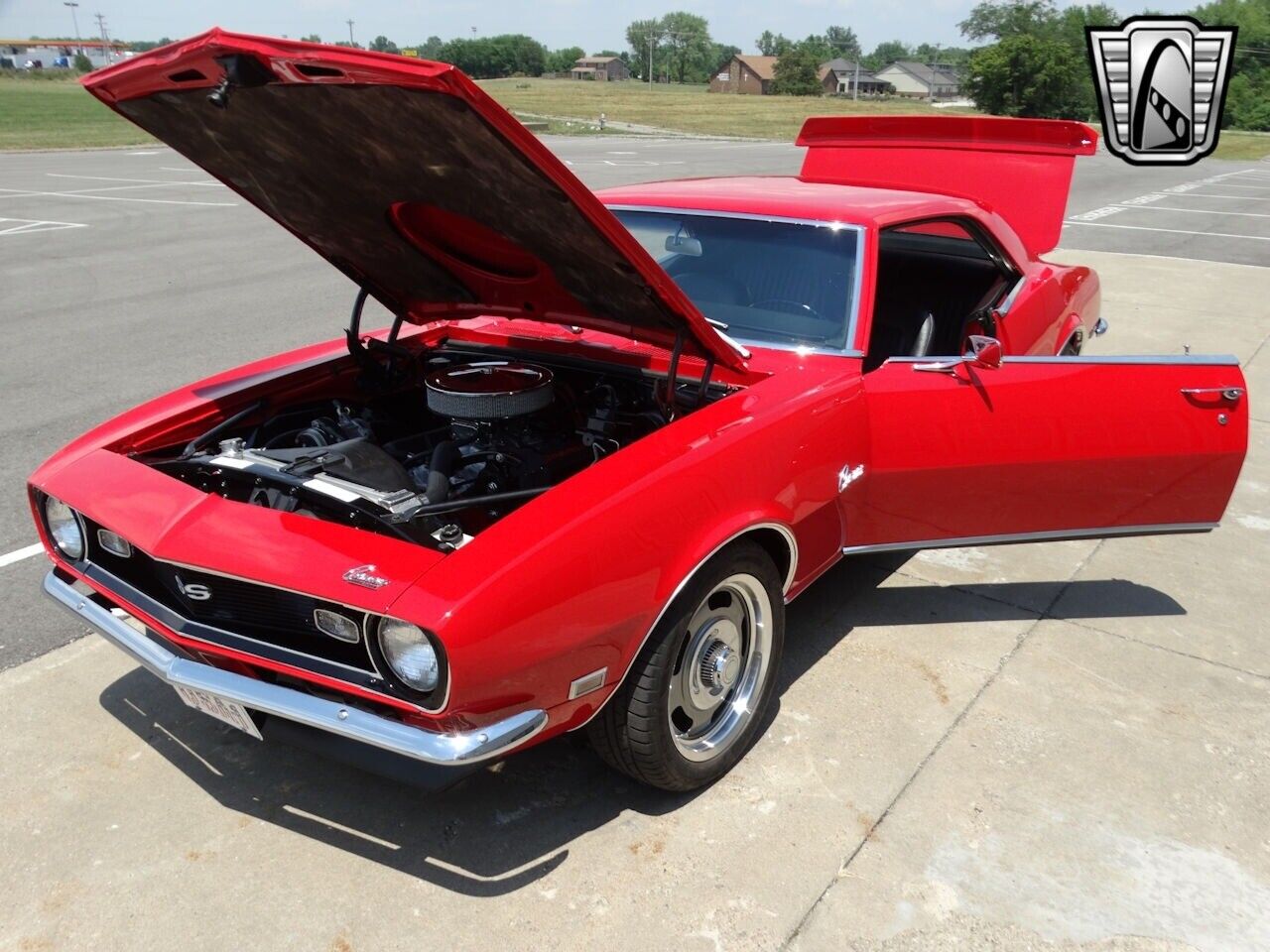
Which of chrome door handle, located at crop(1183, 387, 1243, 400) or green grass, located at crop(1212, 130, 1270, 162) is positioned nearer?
chrome door handle, located at crop(1183, 387, 1243, 400)

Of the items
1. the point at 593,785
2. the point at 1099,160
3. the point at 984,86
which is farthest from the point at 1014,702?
the point at 984,86

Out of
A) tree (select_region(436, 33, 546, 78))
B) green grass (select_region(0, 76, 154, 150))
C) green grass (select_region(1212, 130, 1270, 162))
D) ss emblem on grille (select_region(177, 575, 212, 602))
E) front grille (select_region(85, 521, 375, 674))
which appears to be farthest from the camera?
tree (select_region(436, 33, 546, 78))

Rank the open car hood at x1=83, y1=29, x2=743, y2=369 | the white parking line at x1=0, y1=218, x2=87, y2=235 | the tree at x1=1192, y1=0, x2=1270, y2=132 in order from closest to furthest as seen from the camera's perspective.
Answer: the open car hood at x1=83, y1=29, x2=743, y2=369 → the white parking line at x1=0, y1=218, x2=87, y2=235 → the tree at x1=1192, y1=0, x2=1270, y2=132

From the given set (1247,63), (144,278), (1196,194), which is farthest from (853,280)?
(1247,63)

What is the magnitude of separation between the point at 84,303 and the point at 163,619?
7.08 meters

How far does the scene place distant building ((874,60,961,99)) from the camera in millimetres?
119625

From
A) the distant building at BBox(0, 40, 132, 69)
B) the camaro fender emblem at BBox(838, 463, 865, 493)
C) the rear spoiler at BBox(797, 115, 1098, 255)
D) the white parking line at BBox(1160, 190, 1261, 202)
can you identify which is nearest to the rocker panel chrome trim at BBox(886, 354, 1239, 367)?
the camaro fender emblem at BBox(838, 463, 865, 493)

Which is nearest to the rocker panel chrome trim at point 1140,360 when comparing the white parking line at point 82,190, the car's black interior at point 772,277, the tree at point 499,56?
the car's black interior at point 772,277

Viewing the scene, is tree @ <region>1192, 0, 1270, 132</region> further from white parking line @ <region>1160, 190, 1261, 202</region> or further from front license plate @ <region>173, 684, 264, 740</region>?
front license plate @ <region>173, 684, 264, 740</region>

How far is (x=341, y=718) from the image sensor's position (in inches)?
87.6

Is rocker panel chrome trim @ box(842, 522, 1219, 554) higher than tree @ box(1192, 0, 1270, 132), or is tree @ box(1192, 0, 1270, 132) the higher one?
tree @ box(1192, 0, 1270, 132)

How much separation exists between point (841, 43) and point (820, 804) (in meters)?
166

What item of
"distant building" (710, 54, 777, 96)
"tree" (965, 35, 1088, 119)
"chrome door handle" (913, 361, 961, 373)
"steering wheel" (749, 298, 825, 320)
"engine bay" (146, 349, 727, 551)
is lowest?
"engine bay" (146, 349, 727, 551)

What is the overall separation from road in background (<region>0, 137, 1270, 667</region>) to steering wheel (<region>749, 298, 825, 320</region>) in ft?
8.70
